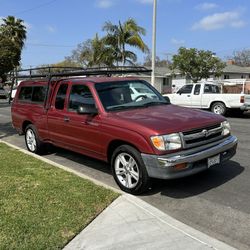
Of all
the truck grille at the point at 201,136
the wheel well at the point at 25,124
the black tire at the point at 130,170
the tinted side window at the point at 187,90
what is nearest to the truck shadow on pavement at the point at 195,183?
the black tire at the point at 130,170

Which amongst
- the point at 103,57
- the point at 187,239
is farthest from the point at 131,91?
the point at 103,57

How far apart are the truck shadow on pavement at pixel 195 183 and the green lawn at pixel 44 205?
100 centimetres

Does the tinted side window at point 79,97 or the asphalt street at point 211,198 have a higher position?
the tinted side window at point 79,97

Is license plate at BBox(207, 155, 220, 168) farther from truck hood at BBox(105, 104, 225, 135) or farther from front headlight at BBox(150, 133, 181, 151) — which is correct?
front headlight at BBox(150, 133, 181, 151)

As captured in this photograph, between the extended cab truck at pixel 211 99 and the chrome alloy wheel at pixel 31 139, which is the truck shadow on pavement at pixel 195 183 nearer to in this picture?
the chrome alloy wheel at pixel 31 139

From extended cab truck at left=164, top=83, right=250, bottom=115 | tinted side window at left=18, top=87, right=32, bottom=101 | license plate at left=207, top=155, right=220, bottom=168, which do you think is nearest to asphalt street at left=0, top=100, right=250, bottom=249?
license plate at left=207, top=155, right=220, bottom=168

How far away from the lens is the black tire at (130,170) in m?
5.82

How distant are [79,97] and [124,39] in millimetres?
28792

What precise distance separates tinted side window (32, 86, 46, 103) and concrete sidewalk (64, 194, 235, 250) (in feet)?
14.1

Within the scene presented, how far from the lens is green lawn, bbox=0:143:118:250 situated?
4.25m

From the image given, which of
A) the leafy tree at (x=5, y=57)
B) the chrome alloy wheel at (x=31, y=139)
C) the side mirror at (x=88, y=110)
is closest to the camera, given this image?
the side mirror at (x=88, y=110)

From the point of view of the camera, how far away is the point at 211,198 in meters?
5.79

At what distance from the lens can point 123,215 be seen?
193 inches

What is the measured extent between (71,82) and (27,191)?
2.60 meters
